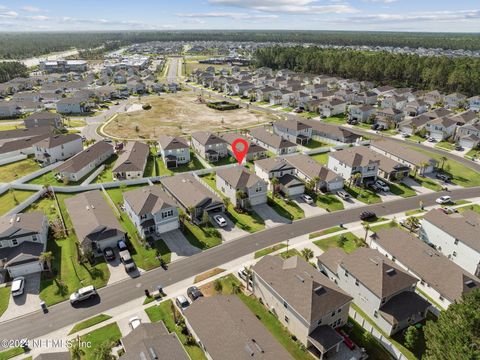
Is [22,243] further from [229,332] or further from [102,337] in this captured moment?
[229,332]

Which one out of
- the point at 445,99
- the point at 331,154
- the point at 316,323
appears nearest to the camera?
the point at 316,323

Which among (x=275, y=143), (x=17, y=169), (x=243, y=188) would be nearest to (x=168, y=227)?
(x=243, y=188)

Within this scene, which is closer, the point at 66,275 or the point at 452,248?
the point at 66,275

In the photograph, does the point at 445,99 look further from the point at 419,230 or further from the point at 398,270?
the point at 398,270

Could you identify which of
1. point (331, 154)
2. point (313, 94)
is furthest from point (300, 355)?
point (313, 94)

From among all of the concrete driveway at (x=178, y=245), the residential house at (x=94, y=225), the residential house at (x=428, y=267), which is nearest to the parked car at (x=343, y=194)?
the residential house at (x=428, y=267)

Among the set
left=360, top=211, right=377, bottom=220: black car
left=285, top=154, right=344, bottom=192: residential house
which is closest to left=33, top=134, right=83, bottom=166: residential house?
left=285, top=154, right=344, bottom=192: residential house

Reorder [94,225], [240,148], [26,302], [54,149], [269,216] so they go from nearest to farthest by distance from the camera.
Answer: [26,302], [94,225], [269,216], [54,149], [240,148]
